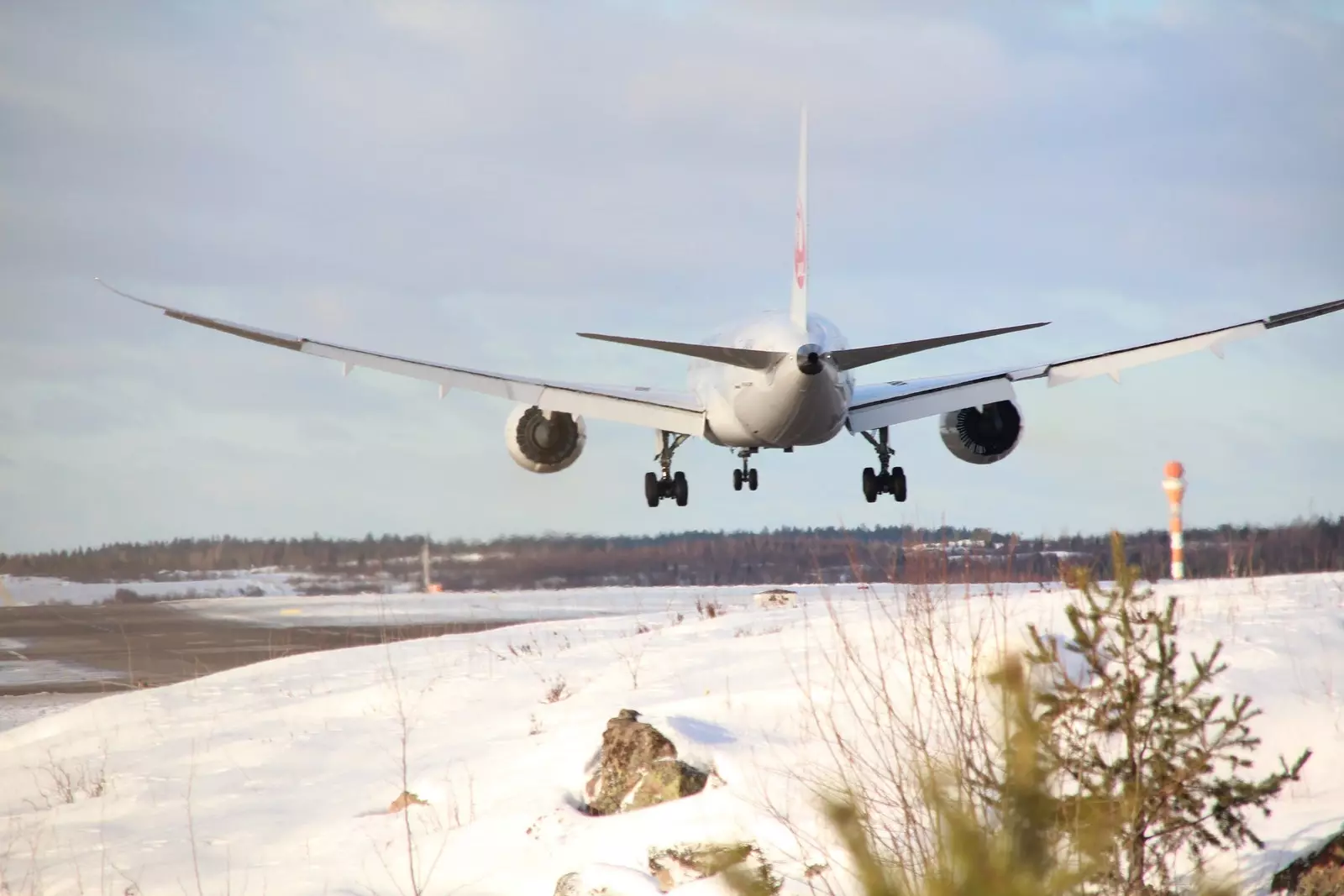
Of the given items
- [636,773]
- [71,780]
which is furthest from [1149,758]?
[71,780]

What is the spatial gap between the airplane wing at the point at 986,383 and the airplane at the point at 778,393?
2cm

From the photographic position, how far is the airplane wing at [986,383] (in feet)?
75.4

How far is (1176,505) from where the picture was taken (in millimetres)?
20125

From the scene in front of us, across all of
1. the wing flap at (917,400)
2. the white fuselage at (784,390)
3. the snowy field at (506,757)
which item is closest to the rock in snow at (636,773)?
the snowy field at (506,757)

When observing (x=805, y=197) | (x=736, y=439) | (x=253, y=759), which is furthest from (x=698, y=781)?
(x=805, y=197)

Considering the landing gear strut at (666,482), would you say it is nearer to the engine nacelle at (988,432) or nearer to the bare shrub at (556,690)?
the engine nacelle at (988,432)

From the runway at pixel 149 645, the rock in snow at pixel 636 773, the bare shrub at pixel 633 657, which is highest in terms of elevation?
the bare shrub at pixel 633 657

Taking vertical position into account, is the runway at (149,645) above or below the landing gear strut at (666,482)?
below

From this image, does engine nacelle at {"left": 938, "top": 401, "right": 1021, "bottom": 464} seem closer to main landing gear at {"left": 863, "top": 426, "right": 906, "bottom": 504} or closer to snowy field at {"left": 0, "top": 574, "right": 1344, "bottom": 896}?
main landing gear at {"left": 863, "top": 426, "right": 906, "bottom": 504}

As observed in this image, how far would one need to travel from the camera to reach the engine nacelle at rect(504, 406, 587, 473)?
96.2ft

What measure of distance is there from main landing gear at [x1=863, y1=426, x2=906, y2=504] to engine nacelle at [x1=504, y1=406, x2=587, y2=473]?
645 cm

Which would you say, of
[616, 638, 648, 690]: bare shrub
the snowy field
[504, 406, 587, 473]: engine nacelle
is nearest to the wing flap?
[504, 406, 587, 473]: engine nacelle

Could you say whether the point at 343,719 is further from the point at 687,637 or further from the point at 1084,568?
the point at 1084,568

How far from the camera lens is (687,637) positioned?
15500mm
